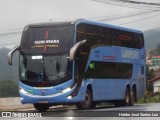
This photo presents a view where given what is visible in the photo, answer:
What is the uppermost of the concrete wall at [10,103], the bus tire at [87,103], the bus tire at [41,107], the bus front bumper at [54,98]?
the bus front bumper at [54,98]

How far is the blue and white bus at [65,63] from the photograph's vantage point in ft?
73.3

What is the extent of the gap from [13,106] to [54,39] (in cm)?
1355

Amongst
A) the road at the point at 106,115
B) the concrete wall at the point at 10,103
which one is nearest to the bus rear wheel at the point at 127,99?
the road at the point at 106,115

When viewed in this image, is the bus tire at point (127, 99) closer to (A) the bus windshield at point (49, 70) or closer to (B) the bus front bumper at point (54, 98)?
(B) the bus front bumper at point (54, 98)

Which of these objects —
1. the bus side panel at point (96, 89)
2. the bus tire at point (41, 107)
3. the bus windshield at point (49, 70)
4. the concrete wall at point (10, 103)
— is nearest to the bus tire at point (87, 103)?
the bus side panel at point (96, 89)

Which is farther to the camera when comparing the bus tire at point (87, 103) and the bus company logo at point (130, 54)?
the bus company logo at point (130, 54)

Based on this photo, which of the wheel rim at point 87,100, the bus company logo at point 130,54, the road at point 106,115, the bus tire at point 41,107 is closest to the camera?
the road at point 106,115

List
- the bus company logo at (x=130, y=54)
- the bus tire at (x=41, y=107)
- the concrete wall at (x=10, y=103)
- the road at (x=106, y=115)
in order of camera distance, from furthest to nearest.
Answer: the concrete wall at (x=10, y=103) < the bus company logo at (x=130, y=54) < the bus tire at (x=41, y=107) < the road at (x=106, y=115)

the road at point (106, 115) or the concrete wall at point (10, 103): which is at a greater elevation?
the road at point (106, 115)

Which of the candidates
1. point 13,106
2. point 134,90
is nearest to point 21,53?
point 134,90

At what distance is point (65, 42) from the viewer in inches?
888

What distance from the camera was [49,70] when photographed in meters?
22.4

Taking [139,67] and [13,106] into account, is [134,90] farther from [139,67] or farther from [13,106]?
[13,106]

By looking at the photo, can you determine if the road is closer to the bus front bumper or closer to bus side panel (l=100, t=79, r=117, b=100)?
the bus front bumper
